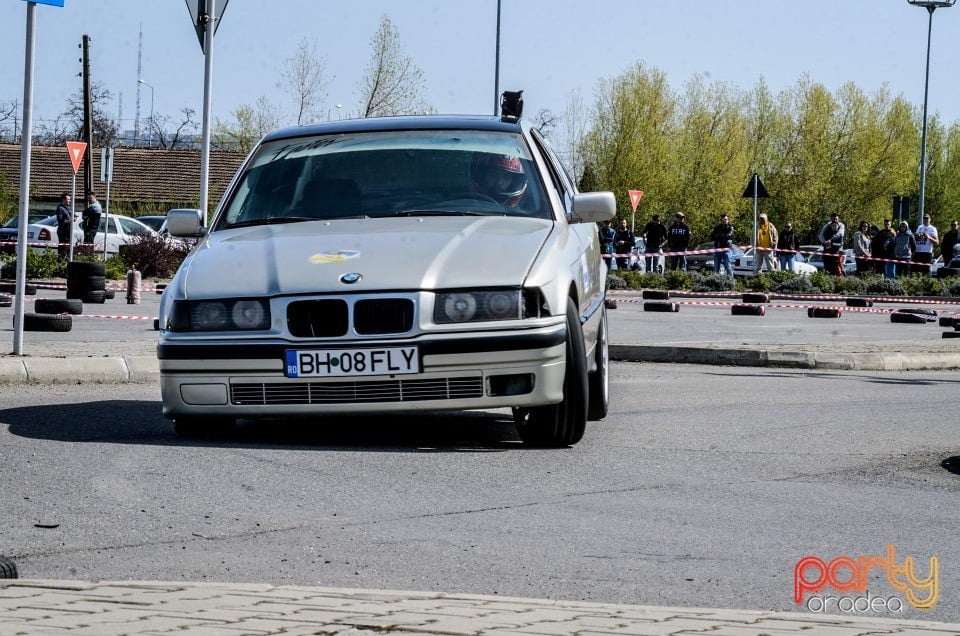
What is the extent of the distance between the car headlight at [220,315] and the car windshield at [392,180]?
1.06 metres

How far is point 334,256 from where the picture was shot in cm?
684

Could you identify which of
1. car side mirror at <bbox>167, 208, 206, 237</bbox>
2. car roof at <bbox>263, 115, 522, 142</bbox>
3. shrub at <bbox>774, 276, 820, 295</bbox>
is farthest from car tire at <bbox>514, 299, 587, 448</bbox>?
shrub at <bbox>774, 276, 820, 295</bbox>

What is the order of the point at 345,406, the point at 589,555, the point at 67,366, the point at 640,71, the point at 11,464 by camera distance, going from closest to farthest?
the point at 589,555 < the point at 11,464 < the point at 345,406 < the point at 67,366 < the point at 640,71

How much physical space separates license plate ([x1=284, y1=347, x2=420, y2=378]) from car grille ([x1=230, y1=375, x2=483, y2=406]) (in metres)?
0.06

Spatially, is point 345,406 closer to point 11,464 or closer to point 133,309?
point 11,464

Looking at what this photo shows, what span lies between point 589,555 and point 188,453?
8.78 ft

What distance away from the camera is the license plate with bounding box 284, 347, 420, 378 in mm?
6609

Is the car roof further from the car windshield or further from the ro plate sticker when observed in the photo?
the ro plate sticker

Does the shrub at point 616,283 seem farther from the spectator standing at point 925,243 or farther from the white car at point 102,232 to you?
the white car at point 102,232

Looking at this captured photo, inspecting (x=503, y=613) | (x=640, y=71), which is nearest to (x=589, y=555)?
(x=503, y=613)

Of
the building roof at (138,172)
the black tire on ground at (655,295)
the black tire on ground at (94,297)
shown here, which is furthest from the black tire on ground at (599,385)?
the building roof at (138,172)

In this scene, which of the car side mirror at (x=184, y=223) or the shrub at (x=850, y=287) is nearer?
the car side mirror at (x=184, y=223)

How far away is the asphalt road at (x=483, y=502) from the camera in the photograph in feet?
14.5

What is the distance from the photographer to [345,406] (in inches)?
265
